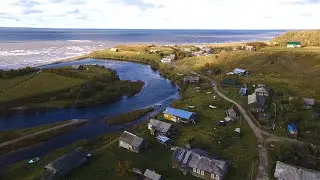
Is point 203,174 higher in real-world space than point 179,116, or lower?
Result: lower

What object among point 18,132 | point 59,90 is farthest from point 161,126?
point 59,90

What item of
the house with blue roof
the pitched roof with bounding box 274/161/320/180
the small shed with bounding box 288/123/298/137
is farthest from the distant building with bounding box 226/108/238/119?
the pitched roof with bounding box 274/161/320/180

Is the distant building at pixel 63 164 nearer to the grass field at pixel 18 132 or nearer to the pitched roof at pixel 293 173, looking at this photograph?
the grass field at pixel 18 132

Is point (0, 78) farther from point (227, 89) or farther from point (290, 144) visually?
point (290, 144)

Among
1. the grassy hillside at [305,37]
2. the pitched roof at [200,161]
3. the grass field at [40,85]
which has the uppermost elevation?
the grassy hillside at [305,37]

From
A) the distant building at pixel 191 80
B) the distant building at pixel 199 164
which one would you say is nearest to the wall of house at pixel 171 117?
the distant building at pixel 199 164

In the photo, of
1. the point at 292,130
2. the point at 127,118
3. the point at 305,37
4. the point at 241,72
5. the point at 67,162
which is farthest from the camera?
the point at 305,37

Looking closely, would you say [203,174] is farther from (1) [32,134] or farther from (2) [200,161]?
(1) [32,134]
